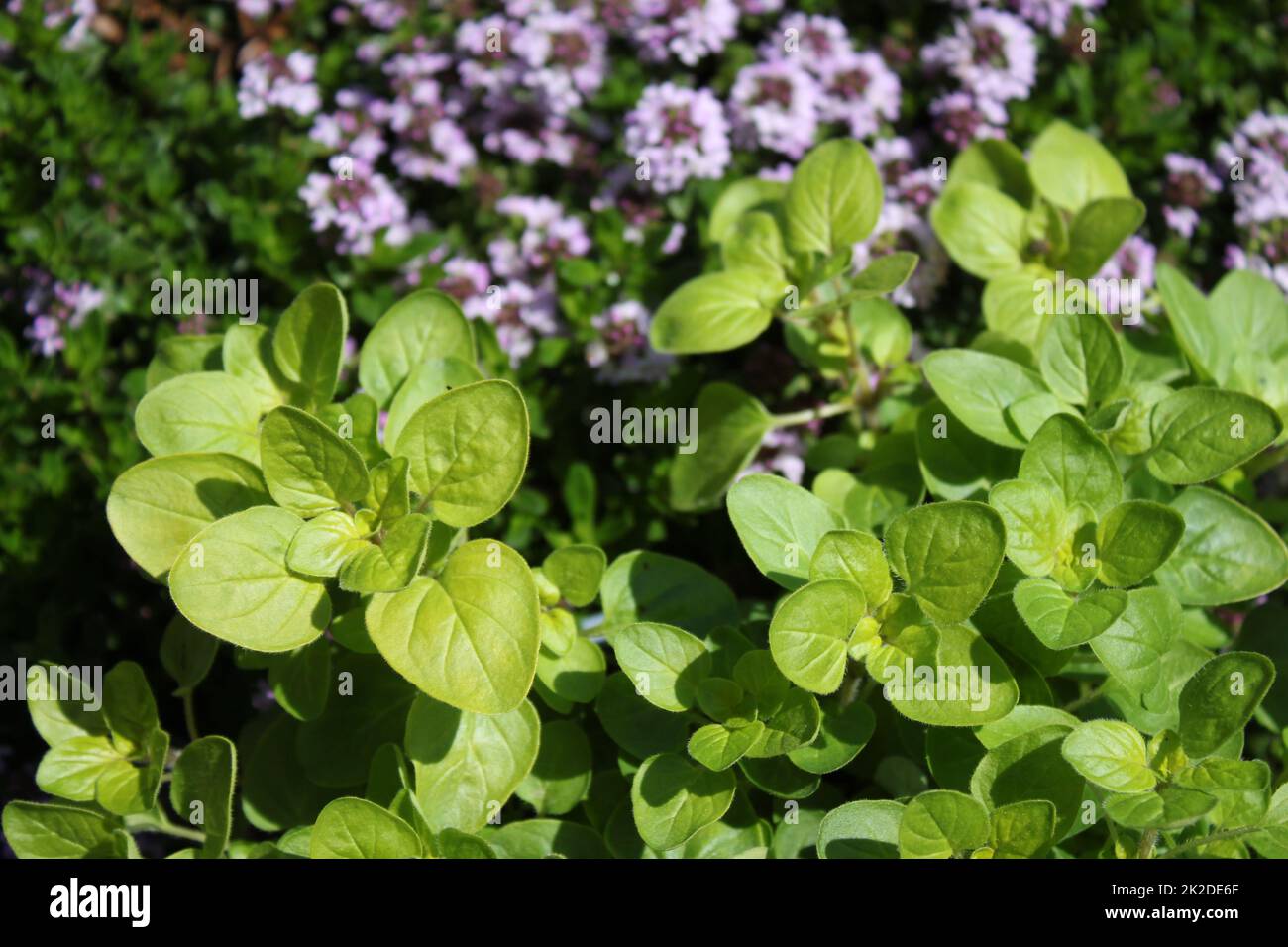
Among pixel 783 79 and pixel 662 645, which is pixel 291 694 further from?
pixel 783 79

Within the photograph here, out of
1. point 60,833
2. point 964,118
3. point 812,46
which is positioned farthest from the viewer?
point 812,46

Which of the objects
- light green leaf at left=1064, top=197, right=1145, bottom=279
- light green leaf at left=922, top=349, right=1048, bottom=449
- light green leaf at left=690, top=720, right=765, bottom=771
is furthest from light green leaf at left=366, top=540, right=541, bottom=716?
light green leaf at left=1064, top=197, right=1145, bottom=279

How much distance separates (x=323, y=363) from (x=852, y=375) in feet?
3.24

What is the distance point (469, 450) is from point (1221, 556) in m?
1.07

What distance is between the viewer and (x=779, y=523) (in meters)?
1.62

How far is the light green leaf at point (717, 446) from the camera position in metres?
2.15

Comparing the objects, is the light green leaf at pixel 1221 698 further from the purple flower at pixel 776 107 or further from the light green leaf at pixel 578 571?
the purple flower at pixel 776 107

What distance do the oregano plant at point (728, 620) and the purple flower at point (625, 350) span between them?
0.46 meters

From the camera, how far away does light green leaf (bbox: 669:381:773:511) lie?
7.04 ft

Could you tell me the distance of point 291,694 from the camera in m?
1.62

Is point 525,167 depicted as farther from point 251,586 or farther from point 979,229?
point 251,586

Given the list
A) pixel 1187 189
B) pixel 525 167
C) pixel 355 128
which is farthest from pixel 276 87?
pixel 1187 189

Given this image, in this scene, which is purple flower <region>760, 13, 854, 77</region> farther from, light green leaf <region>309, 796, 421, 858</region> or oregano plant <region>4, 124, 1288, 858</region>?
light green leaf <region>309, 796, 421, 858</region>

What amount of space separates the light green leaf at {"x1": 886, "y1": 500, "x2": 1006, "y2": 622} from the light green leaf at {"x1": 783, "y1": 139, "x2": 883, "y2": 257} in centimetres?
69
